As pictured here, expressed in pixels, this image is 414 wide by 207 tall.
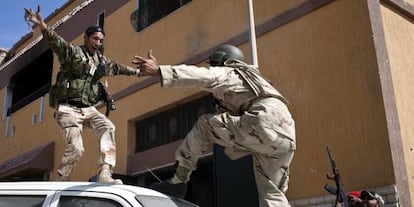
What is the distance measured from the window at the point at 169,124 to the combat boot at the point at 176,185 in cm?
513

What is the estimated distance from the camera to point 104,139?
4859 mm

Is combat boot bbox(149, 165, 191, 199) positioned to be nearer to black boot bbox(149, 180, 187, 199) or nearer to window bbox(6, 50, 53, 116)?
black boot bbox(149, 180, 187, 199)

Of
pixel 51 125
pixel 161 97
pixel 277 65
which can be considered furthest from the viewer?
pixel 51 125

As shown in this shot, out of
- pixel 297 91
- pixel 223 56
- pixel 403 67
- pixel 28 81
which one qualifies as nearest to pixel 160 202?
pixel 223 56

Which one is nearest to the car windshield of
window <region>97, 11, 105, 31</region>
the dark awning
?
window <region>97, 11, 105, 31</region>

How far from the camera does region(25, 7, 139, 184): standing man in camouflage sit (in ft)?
15.5

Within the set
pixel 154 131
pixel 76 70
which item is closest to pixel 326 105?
pixel 76 70

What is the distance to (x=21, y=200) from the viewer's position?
130 inches

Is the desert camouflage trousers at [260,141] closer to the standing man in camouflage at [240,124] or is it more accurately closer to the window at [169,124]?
the standing man in camouflage at [240,124]

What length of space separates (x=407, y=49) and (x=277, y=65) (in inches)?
77.6

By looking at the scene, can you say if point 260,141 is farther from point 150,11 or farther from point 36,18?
point 150,11

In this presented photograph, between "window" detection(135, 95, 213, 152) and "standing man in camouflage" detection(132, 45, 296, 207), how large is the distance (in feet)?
16.5

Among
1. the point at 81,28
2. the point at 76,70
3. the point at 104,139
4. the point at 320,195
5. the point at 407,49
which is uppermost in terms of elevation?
the point at 81,28

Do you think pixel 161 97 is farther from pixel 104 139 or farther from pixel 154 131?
pixel 104 139
